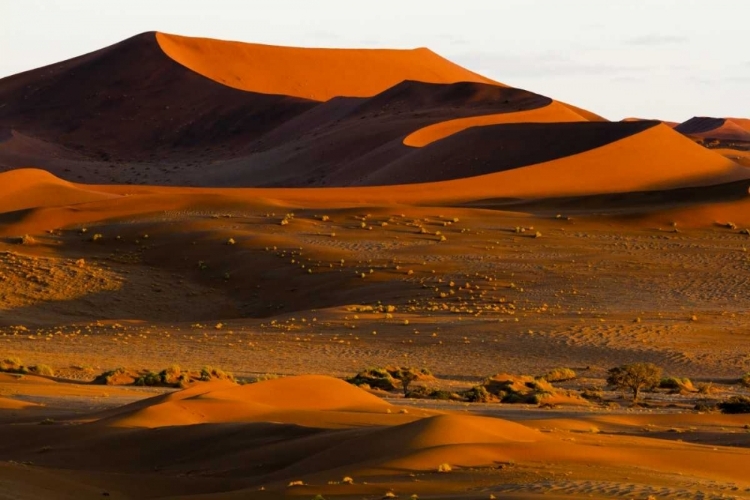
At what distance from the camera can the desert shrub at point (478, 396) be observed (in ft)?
72.5

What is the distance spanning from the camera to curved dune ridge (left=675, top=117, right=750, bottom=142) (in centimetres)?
15684

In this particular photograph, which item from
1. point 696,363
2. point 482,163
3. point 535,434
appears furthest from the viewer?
point 482,163

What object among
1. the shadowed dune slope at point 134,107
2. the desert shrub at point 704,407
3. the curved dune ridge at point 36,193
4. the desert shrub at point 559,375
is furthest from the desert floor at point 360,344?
the shadowed dune slope at point 134,107

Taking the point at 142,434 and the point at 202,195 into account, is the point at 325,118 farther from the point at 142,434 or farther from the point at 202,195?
the point at 142,434

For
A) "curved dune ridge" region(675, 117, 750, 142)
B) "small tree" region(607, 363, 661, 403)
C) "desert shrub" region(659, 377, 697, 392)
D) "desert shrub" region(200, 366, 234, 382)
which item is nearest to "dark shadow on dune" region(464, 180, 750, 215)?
"desert shrub" region(659, 377, 697, 392)

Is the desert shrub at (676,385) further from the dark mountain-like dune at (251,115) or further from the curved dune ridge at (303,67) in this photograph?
the curved dune ridge at (303,67)

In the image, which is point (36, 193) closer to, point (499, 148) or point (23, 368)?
point (499, 148)

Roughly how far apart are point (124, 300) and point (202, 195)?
14627 mm

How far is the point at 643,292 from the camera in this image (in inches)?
1431

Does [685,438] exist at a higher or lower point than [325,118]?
lower

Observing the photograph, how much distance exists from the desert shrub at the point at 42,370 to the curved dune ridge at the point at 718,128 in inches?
5158

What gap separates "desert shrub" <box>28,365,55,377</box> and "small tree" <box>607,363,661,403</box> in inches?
389

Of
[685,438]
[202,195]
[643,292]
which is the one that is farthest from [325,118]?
[685,438]

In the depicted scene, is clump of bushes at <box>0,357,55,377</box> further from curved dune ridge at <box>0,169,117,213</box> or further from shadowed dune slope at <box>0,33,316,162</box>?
shadowed dune slope at <box>0,33,316,162</box>
